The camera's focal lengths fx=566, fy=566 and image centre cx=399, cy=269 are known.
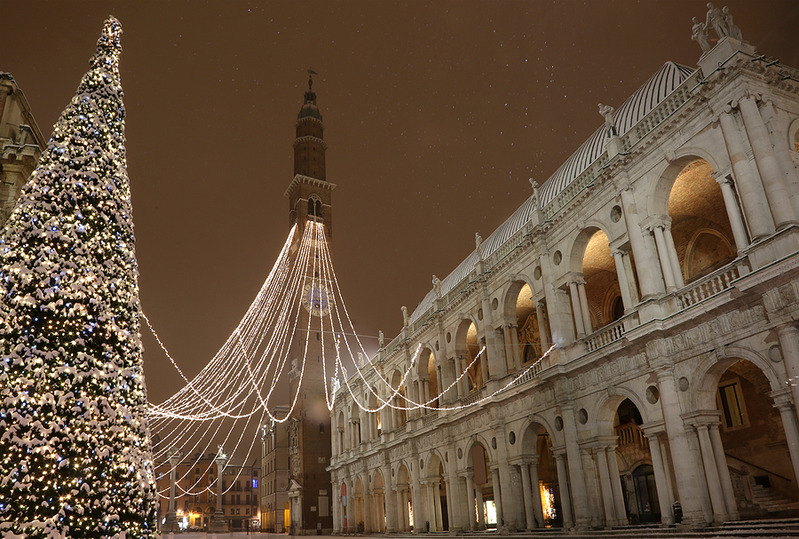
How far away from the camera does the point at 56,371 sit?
8656mm

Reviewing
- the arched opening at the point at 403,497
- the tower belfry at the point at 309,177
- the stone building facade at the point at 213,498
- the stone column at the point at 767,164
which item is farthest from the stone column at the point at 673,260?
the stone building facade at the point at 213,498

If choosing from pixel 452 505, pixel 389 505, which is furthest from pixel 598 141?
pixel 389 505

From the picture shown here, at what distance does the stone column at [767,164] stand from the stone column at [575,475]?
1058 cm

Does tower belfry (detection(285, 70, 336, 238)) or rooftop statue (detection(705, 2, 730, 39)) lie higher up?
tower belfry (detection(285, 70, 336, 238))

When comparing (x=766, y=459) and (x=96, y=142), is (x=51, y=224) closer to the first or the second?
(x=96, y=142)

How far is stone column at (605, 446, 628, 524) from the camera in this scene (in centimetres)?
2005

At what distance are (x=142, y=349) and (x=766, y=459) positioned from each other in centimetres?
2077

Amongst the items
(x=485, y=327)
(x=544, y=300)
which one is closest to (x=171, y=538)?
(x=485, y=327)

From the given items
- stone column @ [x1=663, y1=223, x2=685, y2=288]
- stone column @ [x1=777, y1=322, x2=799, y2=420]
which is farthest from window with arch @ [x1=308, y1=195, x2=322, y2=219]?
stone column @ [x1=777, y1=322, x2=799, y2=420]

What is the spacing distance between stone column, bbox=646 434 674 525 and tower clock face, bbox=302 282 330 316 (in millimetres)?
50069

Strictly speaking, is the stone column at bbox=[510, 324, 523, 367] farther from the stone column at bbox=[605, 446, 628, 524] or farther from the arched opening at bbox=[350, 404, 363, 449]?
the arched opening at bbox=[350, 404, 363, 449]

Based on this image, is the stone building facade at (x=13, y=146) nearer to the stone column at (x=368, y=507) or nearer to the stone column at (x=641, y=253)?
the stone column at (x=641, y=253)

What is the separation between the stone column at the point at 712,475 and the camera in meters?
15.7

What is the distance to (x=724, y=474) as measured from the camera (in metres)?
16.1
